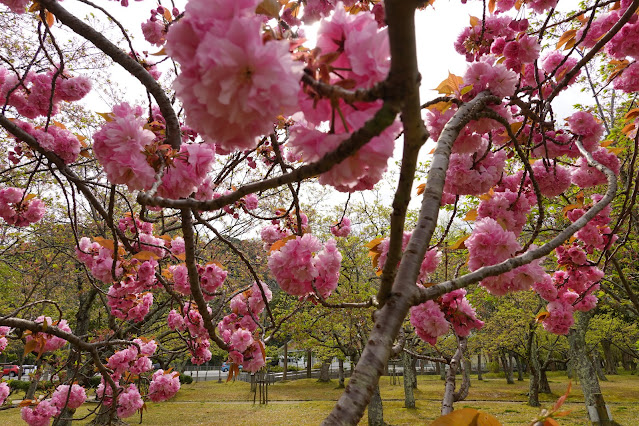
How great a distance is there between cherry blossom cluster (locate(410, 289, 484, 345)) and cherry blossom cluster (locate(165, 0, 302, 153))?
1.84 meters

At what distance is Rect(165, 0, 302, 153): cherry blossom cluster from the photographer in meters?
0.55

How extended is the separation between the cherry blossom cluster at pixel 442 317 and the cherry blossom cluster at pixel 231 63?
1841 mm

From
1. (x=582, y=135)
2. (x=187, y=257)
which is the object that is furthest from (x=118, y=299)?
(x=582, y=135)

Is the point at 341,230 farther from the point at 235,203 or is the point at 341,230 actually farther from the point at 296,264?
the point at 296,264

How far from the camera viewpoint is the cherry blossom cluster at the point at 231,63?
55 cm

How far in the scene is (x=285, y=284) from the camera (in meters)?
1.96

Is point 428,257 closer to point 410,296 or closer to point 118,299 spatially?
point 410,296

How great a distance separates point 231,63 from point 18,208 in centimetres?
358

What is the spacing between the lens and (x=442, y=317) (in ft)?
7.01

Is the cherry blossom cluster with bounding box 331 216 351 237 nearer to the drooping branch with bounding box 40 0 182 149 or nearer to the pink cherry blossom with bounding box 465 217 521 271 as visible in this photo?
the pink cherry blossom with bounding box 465 217 521 271

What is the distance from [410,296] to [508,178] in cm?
176

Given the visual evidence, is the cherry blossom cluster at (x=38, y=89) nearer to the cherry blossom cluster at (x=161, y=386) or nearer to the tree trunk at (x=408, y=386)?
the cherry blossom cluster at (x=161, y=386)

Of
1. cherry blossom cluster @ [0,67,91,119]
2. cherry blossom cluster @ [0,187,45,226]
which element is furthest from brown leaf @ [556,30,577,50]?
cherry blossom cluster @ [0,187,45,226]

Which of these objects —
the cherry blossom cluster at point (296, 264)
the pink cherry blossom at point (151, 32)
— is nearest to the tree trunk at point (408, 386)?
the cherry blossom cluster at point (296, 264)
